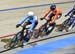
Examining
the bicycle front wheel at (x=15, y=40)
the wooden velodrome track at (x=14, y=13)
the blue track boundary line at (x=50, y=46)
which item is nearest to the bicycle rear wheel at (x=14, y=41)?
the bicycle front wheel at (x=15, y=40)

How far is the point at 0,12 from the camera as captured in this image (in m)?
18.7

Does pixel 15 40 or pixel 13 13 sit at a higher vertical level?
pixel 15 40

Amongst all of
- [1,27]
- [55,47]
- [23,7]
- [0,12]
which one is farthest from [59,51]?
[23,7]

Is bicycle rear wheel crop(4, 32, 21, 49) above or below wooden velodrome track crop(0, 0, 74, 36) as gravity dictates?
above

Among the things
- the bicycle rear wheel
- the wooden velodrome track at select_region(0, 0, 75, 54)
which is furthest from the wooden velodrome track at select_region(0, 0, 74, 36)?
the bicycle rear wheel

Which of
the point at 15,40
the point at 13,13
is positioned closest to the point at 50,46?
the point at 15,40

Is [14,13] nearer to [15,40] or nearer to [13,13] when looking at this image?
[13,13]

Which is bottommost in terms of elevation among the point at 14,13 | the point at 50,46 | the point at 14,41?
the point at 14,13

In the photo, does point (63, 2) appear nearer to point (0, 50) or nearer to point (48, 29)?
point (48, 29)

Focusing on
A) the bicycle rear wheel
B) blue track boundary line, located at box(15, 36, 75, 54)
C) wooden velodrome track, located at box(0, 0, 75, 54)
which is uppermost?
the bicycle rear wheel

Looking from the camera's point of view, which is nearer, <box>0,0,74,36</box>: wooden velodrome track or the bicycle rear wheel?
the bicycle rear wheel

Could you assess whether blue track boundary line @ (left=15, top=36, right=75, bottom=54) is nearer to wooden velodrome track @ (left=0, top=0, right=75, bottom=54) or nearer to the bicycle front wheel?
the bicycle front wheel

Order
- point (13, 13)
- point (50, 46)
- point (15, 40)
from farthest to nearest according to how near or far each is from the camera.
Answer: point (13, 13), point (50, 46), point (15, 40)

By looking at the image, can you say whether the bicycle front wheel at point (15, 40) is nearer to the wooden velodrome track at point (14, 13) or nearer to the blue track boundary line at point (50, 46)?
the blue track boundary line at point (50, 46)
